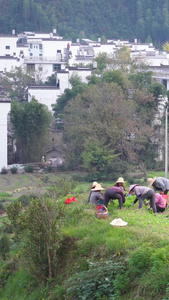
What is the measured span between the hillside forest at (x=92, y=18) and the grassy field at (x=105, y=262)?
269ft

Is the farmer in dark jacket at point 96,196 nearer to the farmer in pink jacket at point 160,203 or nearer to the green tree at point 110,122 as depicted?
the farmer in pink jacket at point 160,203

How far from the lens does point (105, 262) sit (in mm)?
8805

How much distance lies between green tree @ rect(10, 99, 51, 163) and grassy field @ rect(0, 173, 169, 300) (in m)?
24.8

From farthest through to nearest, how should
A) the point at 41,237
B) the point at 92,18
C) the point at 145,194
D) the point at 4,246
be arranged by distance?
the point at 92,18 < the point at 4,246 < the point at 145,194 < the point at 41,237

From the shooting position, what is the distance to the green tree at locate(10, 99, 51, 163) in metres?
36.6

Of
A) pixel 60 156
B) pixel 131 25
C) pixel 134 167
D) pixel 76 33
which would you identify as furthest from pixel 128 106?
pixel 131 25

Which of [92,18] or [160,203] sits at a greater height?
[92,18]

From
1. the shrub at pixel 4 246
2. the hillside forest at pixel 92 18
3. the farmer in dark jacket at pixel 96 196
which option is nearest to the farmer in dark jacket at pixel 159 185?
the farmer in dark jacket at pixel 96 196

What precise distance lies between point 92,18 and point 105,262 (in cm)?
9447

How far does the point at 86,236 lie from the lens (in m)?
10.2

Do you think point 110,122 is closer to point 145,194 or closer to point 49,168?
point 49,168

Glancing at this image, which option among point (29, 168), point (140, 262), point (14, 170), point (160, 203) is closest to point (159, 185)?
point (160, 203)

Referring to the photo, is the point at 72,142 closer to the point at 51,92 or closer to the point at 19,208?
the point at 51,92

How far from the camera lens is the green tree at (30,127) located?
36.6 meters
